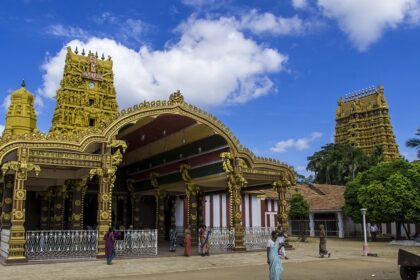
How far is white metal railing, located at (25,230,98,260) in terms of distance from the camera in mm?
15062

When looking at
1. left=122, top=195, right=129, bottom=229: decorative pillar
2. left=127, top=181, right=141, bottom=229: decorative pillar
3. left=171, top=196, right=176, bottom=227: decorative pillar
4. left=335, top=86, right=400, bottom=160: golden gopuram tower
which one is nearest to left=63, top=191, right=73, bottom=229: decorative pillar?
left=122, top=195, right=129, bottom=229: decorative pillar

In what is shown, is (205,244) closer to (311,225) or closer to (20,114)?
(20,114)

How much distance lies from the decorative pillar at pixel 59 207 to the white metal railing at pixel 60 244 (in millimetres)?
5651

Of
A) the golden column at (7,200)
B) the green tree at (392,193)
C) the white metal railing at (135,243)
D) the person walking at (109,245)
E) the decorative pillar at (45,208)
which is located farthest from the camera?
the green tree at (392,193)

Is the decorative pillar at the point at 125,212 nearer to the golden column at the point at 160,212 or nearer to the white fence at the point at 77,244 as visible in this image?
the golden column at the point at 160,212

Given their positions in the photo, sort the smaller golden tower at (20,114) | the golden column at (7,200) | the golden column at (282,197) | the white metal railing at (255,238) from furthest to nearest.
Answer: the smaller golden tower at (20,114), the golden column at (282,197), the white metal railing at (255,238), the golden column at (7,200)

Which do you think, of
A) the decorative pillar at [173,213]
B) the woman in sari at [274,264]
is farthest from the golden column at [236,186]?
the woman in sari at [274,264]

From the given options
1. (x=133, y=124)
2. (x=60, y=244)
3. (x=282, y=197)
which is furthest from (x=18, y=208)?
(x=282, y=197)

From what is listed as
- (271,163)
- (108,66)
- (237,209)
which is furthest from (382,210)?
(108,66)

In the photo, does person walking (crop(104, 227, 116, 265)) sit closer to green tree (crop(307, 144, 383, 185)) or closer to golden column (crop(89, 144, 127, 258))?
golden column (crop(89, 144, 127, 258))

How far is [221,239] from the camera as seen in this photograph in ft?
61.7

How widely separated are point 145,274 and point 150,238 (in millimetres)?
4757

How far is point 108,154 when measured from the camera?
16.5 meters

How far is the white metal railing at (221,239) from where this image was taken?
18594mm
